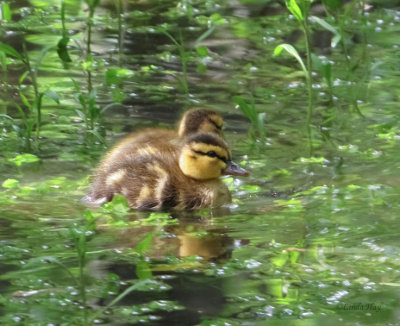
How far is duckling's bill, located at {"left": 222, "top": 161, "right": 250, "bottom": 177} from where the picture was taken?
18.6 feet

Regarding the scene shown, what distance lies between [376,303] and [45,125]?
337 centimetres

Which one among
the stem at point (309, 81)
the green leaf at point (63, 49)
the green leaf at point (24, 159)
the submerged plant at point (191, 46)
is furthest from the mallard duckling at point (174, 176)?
the green leaf at point (63, 49)

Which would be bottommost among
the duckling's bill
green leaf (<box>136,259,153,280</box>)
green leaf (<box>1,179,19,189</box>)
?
green leaf (<box>136,259,153,280</box>)

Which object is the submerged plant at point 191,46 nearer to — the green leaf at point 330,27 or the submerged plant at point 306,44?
the submerged plant at point 306,44

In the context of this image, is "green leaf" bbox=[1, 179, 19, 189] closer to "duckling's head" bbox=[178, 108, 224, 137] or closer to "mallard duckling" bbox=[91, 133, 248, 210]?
"mallard duckling" bbox=[91, 133, 248, 210]

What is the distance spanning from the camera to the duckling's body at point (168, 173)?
554 centimetres

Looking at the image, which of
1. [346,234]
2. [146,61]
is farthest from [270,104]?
[346,234]

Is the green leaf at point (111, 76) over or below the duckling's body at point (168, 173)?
over

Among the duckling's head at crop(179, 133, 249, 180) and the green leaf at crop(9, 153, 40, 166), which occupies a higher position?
Result: the duckling's head at crop(179, 133, 249, 180)

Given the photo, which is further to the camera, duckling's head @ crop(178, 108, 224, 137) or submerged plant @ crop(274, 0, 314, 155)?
duckling's head @ crop(178, 108, 224, 137)

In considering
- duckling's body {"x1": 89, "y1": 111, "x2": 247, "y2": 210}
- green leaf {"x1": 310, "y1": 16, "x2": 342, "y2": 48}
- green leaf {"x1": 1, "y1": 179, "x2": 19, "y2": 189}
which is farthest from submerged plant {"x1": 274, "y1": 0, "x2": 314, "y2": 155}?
green leaf {"x1": 1, "y1": 179, "x2": 19, "y2": 189}

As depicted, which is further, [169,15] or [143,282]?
[169,15]

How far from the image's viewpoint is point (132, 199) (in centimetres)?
553

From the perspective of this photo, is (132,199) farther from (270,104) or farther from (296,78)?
(296,78)
